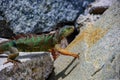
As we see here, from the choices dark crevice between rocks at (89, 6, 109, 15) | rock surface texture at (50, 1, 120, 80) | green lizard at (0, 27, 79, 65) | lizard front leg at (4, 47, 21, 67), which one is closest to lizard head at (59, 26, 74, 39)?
green lizard at (0, 27, 79, 65)

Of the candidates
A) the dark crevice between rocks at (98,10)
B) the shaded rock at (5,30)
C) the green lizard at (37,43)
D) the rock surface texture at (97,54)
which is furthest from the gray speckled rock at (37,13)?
the green lizard at (37,43)

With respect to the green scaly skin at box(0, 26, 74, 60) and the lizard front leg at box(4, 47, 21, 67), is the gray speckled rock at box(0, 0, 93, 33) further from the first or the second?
the lizard front leg at box(4, 47, 21, 67)

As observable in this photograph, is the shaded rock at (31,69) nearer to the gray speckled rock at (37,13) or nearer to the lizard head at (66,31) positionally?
the lizard head at (66,31)

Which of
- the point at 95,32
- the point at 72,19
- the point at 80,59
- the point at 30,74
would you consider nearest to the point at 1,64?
the point at 30,74

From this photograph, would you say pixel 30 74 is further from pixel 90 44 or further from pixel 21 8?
pixel 21 8

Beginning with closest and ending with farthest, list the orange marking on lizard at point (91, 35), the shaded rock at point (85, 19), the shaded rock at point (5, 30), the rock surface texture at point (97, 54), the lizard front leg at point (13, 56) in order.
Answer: the rock surface texture at point (97, 54), the lizard front leg at point (13, 56), the orange marking on lizard at point (91, 35), the shaded rock at point (85, 19), the shaded rock at point (5, 30)

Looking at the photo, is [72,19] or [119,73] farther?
[72,19]
